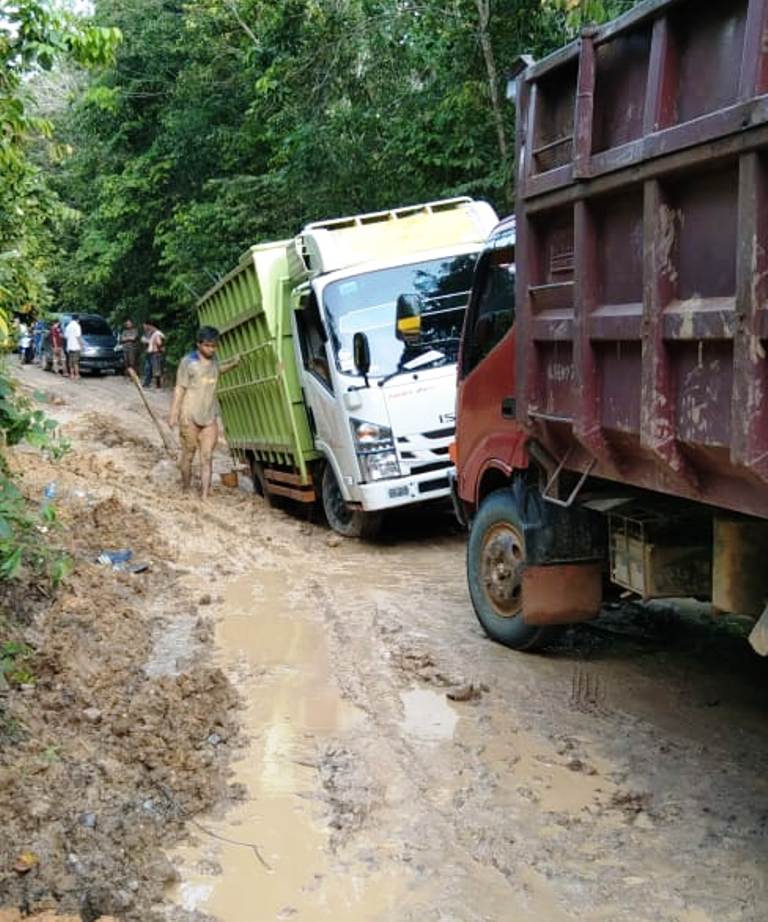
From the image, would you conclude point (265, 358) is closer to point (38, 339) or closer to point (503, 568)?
point (503, 568)

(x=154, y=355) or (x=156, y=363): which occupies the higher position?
(x=154, y=355)

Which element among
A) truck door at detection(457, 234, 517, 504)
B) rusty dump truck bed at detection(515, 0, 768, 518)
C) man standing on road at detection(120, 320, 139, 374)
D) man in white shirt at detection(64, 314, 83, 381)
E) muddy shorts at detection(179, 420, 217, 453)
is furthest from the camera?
man standing on road at detection(120, 320, 139, 374)

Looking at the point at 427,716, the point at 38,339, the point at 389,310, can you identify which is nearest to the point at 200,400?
the point at 389,310

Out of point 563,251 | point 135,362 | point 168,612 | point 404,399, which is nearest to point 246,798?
point 563,251

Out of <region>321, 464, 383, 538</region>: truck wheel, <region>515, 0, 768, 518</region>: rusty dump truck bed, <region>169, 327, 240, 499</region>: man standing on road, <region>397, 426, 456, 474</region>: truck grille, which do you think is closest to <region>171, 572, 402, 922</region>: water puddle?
<region>515, 0, 768, 518</region>: rusty dump truck bed

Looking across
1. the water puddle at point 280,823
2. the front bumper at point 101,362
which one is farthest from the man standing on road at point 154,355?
the water puddle at point 280,823

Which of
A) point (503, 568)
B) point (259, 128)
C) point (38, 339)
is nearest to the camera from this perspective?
point (503, 568)

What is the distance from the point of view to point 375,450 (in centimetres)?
877

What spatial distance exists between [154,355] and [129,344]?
10.8 ft

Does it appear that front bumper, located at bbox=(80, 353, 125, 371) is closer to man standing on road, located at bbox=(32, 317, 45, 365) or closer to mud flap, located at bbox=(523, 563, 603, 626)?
man standing on road, located at bbox=(32, 317, 45, 365)

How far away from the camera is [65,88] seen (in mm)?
31297

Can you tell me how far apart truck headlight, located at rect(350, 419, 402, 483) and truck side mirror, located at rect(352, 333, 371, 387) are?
Result: 0.49 metres

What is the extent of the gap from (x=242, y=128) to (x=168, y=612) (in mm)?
14220

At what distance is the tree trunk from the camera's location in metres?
12.1
